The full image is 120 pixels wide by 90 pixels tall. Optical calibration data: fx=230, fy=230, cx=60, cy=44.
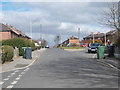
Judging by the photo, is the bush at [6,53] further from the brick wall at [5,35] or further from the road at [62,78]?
the brick wall at [5,35]

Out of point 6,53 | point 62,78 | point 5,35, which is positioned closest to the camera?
point 62,78

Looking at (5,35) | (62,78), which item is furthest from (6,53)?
(5,35)

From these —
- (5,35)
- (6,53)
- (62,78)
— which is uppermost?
(5,35)

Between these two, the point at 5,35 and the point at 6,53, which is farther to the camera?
the point at 5,35

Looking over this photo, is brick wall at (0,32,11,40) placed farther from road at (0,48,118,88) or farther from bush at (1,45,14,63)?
road at (0,48,118,88)

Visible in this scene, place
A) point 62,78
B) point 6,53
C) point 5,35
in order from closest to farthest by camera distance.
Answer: point 62,78, point 6,53, point 5,35

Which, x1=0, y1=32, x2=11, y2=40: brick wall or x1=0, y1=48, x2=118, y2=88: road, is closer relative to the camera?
x1=0, y1=48, x2=118, y2=88: road

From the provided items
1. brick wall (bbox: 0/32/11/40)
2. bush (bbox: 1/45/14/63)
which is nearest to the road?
bush (bbox: 1/45/14/63)

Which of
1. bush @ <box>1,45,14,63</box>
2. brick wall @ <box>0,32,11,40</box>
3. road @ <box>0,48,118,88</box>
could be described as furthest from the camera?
brick wall @ <box>0,32,11,40</box>

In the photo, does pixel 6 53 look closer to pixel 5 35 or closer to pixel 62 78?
pixel 62 78

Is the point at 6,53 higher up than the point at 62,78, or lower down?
higher up

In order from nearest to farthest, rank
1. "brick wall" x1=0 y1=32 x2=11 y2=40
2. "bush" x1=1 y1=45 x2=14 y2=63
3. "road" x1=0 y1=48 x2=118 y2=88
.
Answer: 1. "road" x1=0 y1=48 x2=118 y2=88
2. "bush" x1=1 y1=45 x2=14 y2=63
3. "brick wall" x1=0 y1=32 x2=11 y2=40

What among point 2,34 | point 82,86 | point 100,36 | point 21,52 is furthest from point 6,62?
point 100,36

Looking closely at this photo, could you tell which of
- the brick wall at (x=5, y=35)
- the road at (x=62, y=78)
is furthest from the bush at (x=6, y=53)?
the brick wall at (x=5, y=35)
